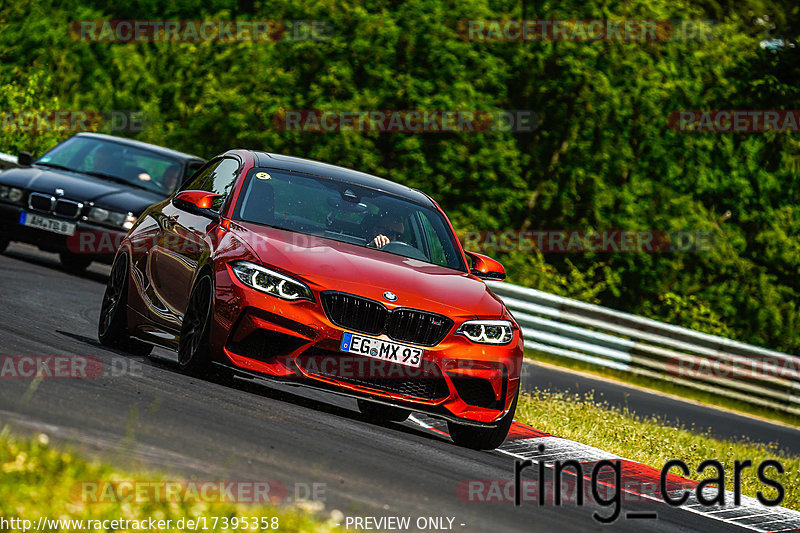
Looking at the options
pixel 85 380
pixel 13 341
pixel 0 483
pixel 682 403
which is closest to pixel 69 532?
pixel 0 483

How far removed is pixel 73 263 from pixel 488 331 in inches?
403

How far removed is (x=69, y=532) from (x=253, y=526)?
2.49 feet

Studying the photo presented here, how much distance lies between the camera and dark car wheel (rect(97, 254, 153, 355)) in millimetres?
10180

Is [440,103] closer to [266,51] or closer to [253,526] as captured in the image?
[266,51]

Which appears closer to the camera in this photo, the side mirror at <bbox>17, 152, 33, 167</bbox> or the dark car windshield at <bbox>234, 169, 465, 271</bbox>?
the dark car windshield at <bbox>234, 169, 465, 271</bbox>

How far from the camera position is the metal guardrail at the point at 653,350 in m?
20.4

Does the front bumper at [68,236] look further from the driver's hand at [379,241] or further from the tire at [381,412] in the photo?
the driver's hand at [379,241]

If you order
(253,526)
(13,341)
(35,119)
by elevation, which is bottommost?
(35,119)

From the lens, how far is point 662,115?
2947cm

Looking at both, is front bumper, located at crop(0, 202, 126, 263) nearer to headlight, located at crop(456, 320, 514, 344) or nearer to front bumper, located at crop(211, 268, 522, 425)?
front bumper, located at crop(211, 268, 522, 425)

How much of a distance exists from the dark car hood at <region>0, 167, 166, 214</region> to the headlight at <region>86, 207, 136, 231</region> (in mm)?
69
